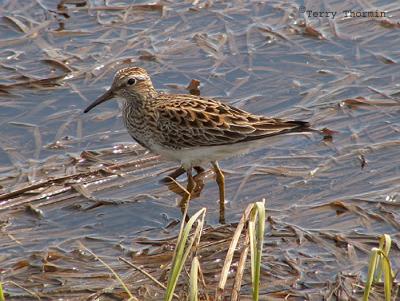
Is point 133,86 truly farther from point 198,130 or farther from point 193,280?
point 193,280

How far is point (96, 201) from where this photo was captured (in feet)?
32.9

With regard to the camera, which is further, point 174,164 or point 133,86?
point 174,164

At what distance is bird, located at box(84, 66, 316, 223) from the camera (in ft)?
32.0

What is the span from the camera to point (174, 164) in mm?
10797

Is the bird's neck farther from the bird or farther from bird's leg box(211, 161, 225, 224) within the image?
bird's leg box(211, 161, 225, 224)

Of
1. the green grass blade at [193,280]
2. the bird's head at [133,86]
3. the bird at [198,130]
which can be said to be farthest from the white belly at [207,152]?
the green grass blade at [193,280]

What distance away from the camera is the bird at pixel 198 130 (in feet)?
32.0

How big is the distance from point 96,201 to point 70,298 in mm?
1940

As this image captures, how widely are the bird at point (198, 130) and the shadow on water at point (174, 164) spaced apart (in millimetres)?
414

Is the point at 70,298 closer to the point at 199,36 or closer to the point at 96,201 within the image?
the point at 96,201

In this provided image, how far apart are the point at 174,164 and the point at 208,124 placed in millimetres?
1050

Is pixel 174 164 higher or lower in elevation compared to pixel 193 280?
lower

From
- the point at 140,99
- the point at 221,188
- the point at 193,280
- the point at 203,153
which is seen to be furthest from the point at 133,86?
the point at 193,280

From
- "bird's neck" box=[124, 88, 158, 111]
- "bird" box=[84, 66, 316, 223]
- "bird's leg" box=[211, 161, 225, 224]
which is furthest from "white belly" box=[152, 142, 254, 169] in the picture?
"bird's neck" box=[124, 88, 158, 111]
